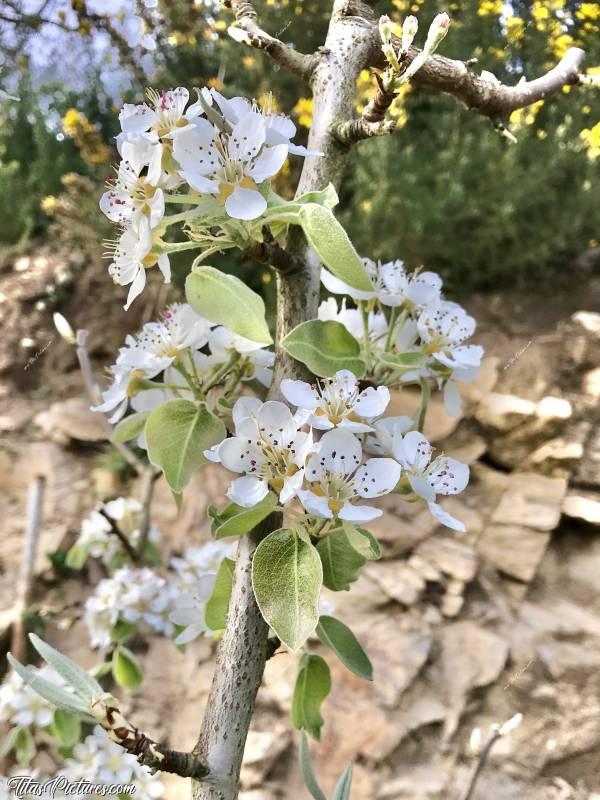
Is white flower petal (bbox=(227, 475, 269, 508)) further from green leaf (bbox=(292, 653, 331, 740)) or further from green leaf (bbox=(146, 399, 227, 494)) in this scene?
green leaf (bbox=(292, 653, 331, 740))

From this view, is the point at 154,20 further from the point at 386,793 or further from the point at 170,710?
the point at 386,793

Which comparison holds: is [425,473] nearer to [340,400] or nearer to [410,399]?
[340,400]

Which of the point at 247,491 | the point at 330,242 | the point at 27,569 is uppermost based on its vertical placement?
the point at 330,242

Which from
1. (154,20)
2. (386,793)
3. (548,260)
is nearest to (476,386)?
(548,260)

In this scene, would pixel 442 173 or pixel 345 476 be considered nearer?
pixel 345 476

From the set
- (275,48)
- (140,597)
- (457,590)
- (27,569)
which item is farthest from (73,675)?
(457,590)

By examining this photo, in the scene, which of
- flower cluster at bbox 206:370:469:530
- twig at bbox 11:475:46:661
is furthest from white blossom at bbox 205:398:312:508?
twig at bbox 11:475:46:661

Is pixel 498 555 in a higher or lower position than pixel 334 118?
lower
